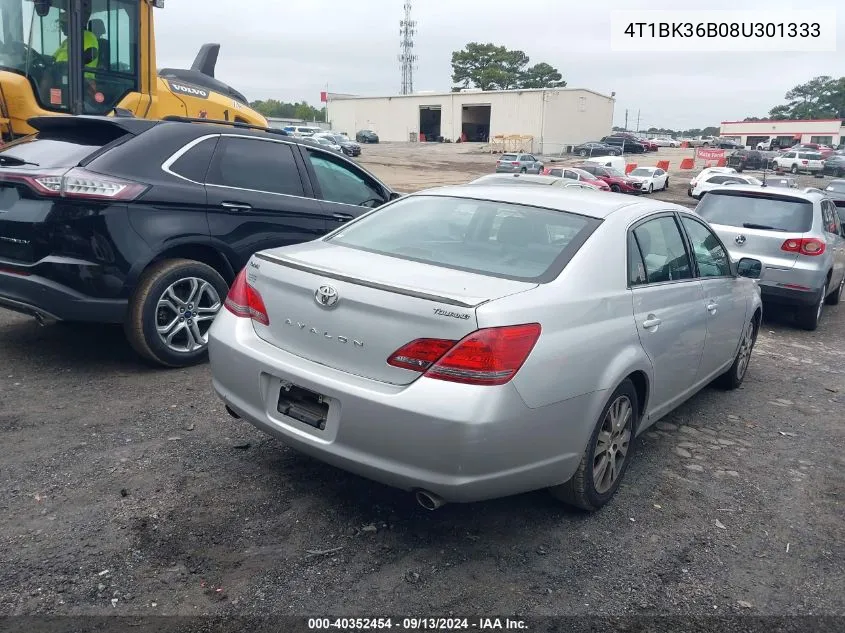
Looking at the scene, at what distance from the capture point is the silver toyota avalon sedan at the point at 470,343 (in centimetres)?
287

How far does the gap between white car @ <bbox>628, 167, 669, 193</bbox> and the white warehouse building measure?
30.3 metres

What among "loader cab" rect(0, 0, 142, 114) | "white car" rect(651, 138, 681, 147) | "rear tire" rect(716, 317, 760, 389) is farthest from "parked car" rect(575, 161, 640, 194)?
"white car" rect(651, 138, 681, 147)

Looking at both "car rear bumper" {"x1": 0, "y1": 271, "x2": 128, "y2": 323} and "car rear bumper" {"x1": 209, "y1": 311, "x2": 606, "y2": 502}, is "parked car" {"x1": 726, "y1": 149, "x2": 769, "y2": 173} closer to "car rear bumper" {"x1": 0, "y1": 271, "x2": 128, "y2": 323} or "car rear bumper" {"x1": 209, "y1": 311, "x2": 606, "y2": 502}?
"car rear bumper" {"x1": 0, "y1": 271, "x2": 128, "y2": 323}

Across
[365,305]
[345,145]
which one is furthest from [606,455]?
[345,145]

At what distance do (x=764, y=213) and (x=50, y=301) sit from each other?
7.23 metres

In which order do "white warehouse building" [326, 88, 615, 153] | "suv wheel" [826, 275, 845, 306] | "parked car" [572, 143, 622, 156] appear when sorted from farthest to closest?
"white warehouse building" [326, 88, 615, 153] < "parked car" [572, 143, 622, 156] < "suv wheel" [826, 275, 845, 306]

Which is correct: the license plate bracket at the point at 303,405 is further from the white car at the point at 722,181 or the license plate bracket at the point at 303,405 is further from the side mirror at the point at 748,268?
the white car at the point at 722,181

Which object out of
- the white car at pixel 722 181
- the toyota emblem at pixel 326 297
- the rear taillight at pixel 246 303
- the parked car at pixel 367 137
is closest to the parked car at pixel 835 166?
the white car at pixel 722 181

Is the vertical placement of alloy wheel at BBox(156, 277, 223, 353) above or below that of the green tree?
below

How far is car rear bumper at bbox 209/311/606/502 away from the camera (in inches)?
111

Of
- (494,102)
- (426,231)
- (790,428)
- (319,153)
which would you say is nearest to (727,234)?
(790,428)

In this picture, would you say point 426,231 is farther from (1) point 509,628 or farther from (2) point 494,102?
(2) point 494,102

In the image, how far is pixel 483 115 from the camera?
248 ft

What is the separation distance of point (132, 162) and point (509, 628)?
387 cm
